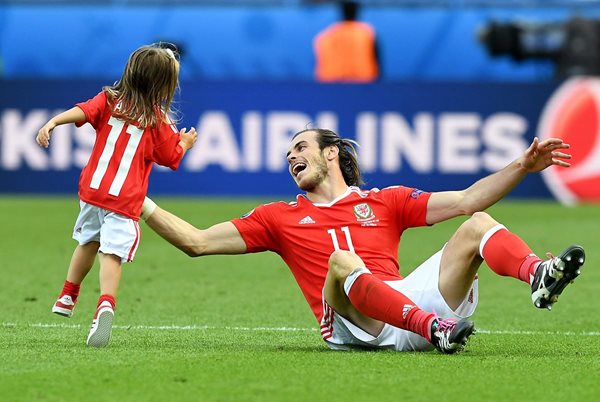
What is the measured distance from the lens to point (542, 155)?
6.51 meters

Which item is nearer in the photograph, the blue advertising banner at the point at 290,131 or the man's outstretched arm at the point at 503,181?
the man's outstretched arm at the point at 503,181

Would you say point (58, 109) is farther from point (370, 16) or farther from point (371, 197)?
point (371, 197)

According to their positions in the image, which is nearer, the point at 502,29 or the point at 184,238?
the point at 184,238

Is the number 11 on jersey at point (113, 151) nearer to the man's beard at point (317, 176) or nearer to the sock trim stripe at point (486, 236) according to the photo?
the man's beard at point (317, 176)

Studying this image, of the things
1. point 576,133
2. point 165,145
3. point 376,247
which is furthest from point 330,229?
point 576,133

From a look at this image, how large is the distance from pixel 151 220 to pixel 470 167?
10665 millimetres

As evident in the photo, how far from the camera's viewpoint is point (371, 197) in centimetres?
687

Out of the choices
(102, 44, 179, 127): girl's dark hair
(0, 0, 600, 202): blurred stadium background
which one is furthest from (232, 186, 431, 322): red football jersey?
(0, 0, 600, 202): blurred stadium background

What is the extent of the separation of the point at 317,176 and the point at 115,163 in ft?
3.39

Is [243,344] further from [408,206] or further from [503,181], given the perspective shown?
[503,181]

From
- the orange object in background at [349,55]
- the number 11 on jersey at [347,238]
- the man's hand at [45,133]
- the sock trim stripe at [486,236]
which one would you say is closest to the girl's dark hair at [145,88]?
the man's hand at [45,133]

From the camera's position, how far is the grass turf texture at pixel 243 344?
17.4 ft

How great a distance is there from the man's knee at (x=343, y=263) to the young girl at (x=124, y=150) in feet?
3.73

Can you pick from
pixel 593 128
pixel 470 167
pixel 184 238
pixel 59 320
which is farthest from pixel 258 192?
pixel 184 238
